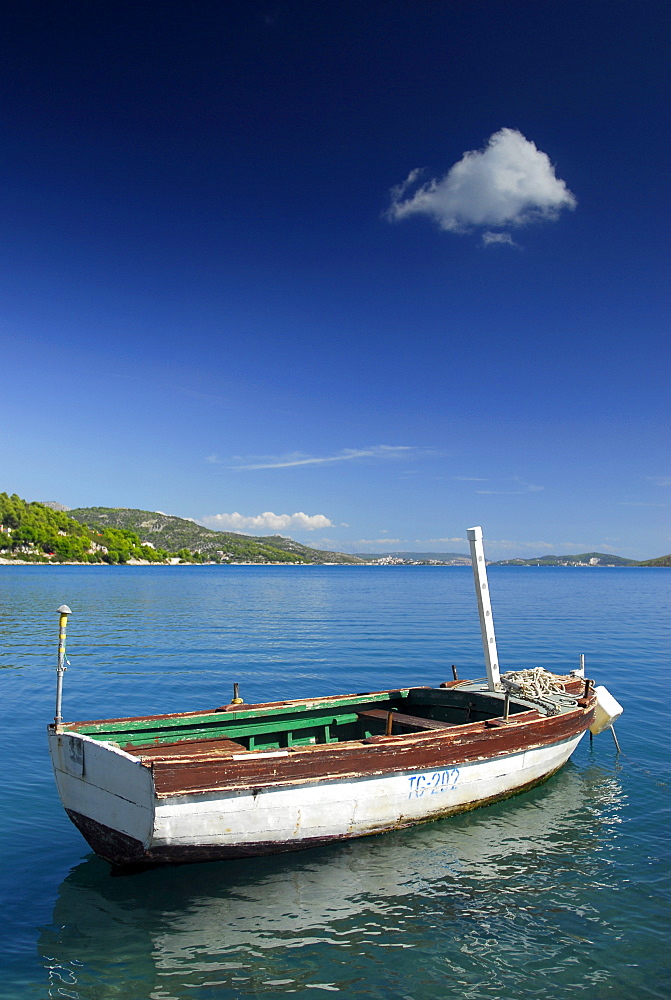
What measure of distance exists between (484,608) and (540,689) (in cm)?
209

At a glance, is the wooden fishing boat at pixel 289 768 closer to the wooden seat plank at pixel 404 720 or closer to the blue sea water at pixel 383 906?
the wooden seat plank at pixel 404 720

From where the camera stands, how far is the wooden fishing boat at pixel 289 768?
8453 millimetres

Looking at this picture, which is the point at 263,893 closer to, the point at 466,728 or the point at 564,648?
the point at 466,728

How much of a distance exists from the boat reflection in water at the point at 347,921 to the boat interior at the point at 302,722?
1.87 metres

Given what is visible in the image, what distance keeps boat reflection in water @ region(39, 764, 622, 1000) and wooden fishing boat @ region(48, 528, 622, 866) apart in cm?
51

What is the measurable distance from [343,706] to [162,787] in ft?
18.9

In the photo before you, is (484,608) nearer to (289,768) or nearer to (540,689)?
(540,689)

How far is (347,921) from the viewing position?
8.25 metres

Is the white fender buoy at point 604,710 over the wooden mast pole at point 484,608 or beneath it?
beneath

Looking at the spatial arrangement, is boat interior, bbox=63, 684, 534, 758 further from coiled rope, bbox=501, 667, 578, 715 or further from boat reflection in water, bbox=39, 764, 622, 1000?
boat reflection in water, bbox=39, 764, 622, 1000

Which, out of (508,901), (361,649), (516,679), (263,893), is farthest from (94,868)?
(361,649)

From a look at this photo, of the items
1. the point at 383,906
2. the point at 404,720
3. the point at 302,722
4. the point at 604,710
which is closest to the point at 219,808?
the point at 383,906

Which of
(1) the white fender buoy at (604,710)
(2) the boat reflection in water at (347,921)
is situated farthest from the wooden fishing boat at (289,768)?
(1) the white fender buoy at (604,710)

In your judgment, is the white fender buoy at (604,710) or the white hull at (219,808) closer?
the white hull at (219,808)
